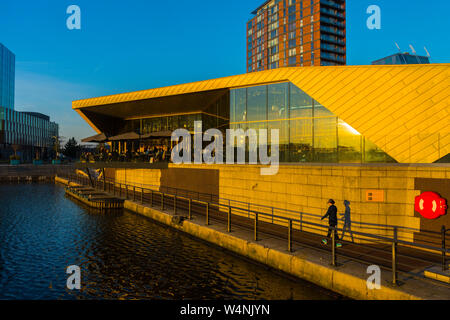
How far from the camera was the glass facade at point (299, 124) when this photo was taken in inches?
535

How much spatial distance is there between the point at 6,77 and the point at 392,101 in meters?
131

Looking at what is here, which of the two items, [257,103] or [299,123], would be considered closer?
[299,123]

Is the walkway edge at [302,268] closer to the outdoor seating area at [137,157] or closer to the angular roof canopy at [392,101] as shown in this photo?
the angular roof canopy at [392,101]

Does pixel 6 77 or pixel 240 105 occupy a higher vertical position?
pixel 6 77

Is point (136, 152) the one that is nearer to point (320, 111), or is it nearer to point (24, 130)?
point (320, 111)

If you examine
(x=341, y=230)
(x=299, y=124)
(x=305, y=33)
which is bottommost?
(x=341, y=230)

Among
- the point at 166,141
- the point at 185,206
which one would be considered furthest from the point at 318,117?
the point at 166,141

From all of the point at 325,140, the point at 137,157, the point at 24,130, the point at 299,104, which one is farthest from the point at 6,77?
the point at 325,140

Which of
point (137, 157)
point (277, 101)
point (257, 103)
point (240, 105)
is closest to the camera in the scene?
point (277, 101)

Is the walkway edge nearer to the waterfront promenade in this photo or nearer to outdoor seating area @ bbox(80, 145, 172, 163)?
the waterfront promenade

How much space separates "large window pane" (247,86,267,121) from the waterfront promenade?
7.01 metres

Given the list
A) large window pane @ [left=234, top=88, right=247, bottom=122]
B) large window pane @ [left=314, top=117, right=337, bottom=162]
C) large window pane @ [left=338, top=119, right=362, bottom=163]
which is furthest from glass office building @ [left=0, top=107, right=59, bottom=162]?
large window pane @ [left=338, top=119, right=362, bottom=163]

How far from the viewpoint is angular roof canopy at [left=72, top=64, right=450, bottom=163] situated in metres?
11.8

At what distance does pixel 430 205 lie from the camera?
10.5m
